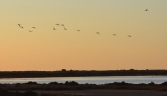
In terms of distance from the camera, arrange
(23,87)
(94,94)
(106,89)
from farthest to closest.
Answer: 1. (23,87)
2. (106,89)
3. (94,94)

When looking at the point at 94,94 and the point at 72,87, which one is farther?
the point at 72,87

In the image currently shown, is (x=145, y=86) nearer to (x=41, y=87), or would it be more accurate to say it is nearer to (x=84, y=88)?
(x=84, y=88)

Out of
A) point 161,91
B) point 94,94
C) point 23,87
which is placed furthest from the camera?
point 23,87

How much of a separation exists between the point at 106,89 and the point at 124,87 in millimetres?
2821

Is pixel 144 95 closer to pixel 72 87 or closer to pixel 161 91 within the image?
pixel 161 91

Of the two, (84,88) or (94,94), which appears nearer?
(94,94)

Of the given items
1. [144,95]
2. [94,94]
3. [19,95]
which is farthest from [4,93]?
[144,95]

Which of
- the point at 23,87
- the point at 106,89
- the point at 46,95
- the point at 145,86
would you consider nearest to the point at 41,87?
the point at 23,87

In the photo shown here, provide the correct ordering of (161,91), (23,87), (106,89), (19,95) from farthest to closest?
(23,87)
(106,89)
(161,91)
(19,95)

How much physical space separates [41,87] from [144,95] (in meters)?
22.1

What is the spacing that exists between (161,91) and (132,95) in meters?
9.50

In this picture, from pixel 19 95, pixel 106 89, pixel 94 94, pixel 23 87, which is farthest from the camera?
pixel 23 87

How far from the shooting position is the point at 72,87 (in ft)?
269

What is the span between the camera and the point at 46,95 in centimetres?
6250
